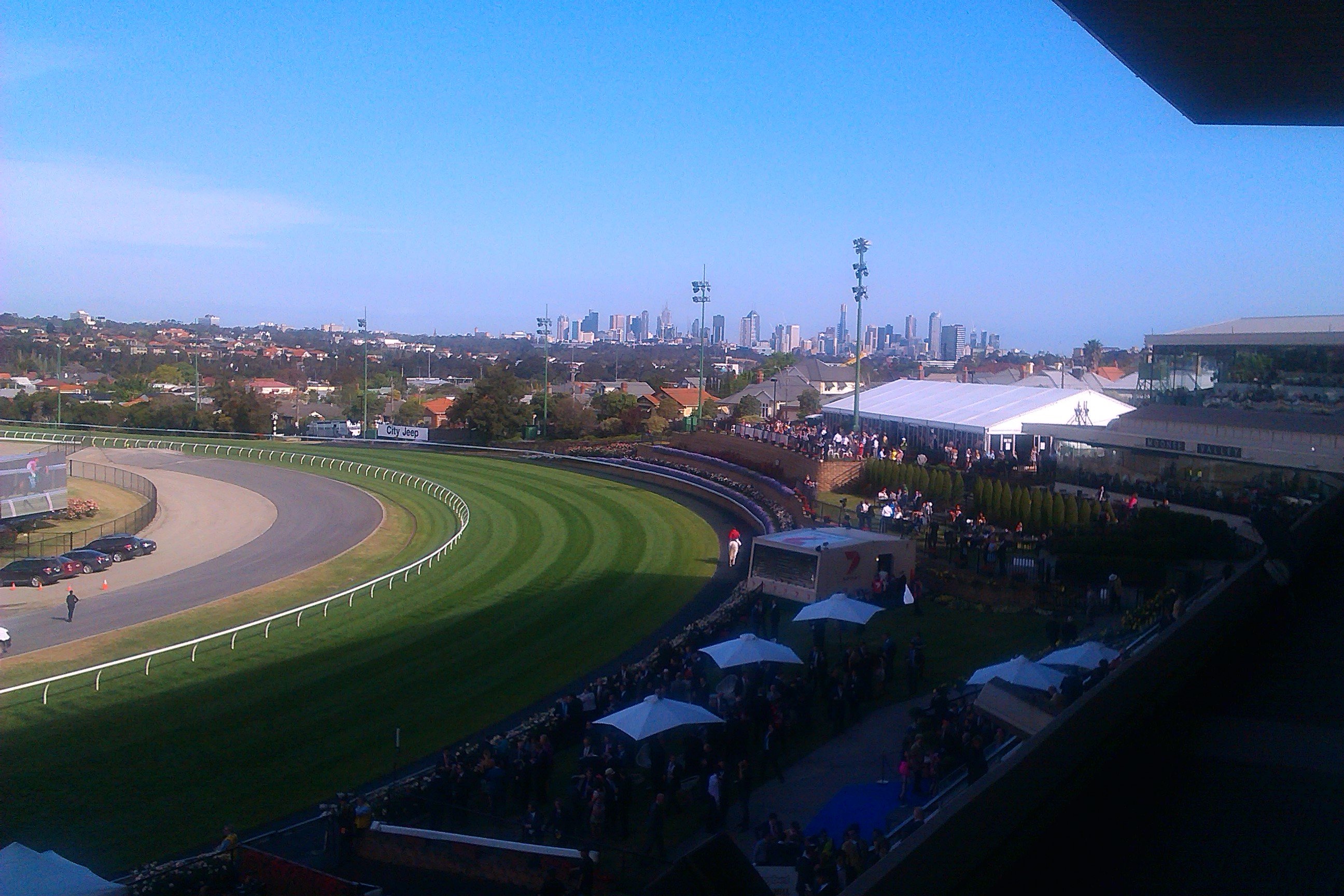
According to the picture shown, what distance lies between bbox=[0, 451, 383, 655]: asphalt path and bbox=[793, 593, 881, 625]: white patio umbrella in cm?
1044

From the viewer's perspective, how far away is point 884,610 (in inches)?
528

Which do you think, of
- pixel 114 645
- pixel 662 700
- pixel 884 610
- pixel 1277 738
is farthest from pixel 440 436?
pixel 1277 738

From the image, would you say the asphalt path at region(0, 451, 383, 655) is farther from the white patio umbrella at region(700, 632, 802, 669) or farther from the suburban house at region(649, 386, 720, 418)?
the suburban house at region(649, 386, 720, 418)

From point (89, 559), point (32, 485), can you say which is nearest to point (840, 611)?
point (89, 559)

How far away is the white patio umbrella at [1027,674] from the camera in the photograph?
7785 mm

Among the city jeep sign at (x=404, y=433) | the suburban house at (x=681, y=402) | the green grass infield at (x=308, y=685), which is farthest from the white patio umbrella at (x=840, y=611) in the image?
the city jeep sign at (x=404, y=433)

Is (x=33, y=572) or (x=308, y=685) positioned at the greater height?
(x=308, y=685)

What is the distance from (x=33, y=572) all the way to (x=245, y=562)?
3.60 m

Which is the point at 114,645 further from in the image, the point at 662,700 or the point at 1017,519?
the point at 1017,519

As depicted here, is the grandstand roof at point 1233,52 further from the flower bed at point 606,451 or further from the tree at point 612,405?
the tree at point 612,405

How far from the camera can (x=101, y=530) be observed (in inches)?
918

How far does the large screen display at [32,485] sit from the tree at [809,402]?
28.6 meters

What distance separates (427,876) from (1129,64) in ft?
27.0

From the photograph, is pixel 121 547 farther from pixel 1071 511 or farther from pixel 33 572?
pixel 1071 511
